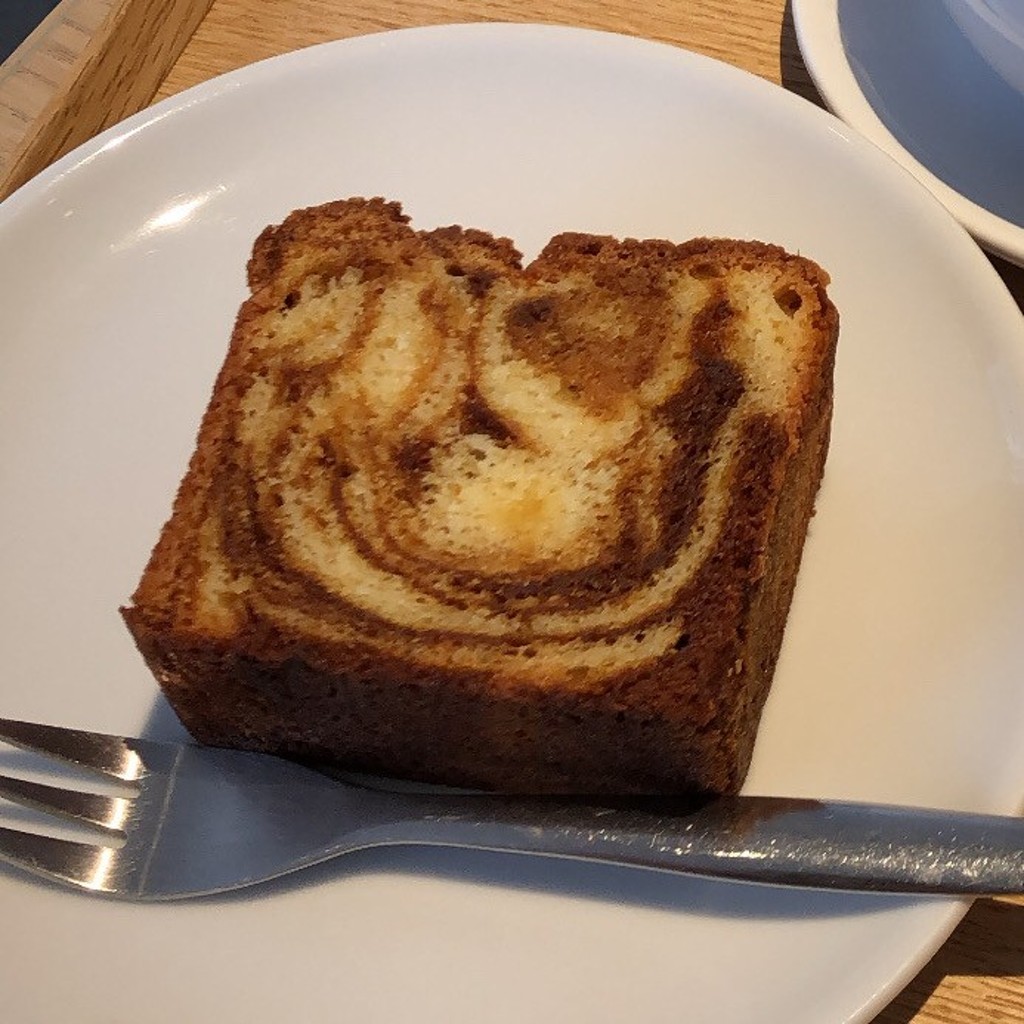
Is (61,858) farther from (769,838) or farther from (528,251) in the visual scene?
(528,251)

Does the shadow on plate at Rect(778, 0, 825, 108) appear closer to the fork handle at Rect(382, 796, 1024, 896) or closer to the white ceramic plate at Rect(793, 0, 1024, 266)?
the white ceramic plate at Rect(793, 0, 1024, 266)

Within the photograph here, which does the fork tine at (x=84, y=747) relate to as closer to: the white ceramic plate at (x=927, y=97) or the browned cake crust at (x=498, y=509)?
the browned cake crust at (x=498, y=509)

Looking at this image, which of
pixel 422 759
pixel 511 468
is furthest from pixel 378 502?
pixel 422 759

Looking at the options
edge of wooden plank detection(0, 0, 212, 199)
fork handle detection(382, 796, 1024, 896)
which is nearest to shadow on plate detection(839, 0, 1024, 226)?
fork handle detection(382, 796, 1024, 896)

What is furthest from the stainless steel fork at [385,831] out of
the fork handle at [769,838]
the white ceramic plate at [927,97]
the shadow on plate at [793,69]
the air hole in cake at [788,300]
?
the shadow on plate at [793,69]

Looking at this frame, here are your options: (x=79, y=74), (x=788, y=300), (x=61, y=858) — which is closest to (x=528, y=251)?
(x=788, y=300)

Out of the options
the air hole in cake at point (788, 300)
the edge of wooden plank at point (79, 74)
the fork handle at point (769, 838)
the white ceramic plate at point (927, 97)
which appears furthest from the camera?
the edge of wooden plank at point (79, 74)
